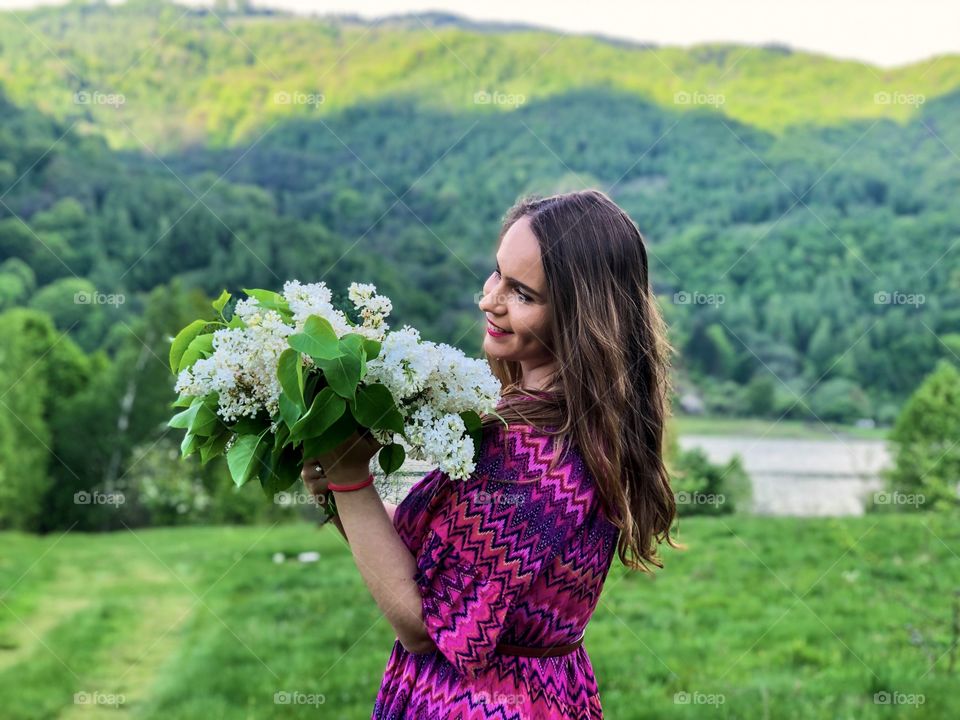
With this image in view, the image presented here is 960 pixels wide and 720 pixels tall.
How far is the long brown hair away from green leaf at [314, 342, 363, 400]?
0.28m

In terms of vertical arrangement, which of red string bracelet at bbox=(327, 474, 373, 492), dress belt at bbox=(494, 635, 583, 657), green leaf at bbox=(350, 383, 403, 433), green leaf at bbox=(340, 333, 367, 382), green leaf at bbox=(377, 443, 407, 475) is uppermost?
green leaf at bbox=(340, 333, 367, 382)

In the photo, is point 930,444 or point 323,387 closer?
point 323,387

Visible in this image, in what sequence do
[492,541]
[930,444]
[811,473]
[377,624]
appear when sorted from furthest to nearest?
[811,473], [930,444], [377,624], [492,541]

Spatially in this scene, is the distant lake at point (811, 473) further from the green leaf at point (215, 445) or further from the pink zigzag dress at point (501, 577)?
the green leaf at point (215, 445)

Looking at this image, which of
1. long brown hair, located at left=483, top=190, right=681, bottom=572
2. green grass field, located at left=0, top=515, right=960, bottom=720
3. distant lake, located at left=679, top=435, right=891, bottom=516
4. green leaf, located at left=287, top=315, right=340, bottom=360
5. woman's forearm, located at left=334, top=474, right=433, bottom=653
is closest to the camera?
green leaf, located at left=287, top=315, right=340, bottom=360

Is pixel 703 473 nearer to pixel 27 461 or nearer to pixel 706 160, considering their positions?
pixel 706 160

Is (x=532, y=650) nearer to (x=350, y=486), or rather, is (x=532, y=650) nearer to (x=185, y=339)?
(x=350, y=486)

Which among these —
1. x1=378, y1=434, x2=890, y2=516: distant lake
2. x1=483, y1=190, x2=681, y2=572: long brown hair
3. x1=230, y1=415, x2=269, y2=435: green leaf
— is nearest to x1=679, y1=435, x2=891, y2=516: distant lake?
x1=378, y1=434, x2=890, y2=516: distant lake

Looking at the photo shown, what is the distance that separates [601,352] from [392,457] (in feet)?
1.30

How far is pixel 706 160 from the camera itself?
9.12 m

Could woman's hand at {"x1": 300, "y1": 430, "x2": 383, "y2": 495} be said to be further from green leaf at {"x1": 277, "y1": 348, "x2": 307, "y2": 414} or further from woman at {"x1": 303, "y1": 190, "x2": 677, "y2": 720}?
green leaf at {"x1": 277, "y1": 348, "x2": 307, "y2": 414}

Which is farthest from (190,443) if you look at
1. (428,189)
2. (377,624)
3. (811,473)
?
(428,189)

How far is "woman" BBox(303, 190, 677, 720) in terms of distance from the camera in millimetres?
1609

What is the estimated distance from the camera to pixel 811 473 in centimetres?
730
